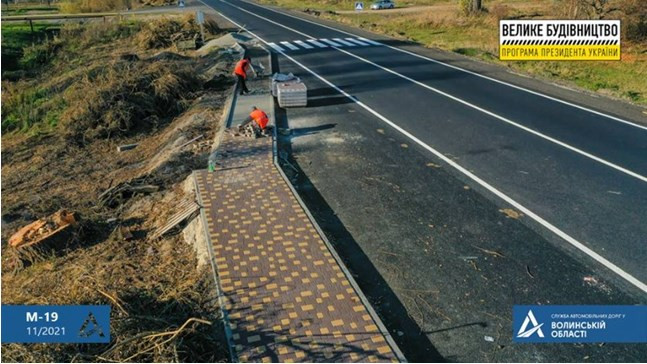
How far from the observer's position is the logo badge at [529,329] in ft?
20.8

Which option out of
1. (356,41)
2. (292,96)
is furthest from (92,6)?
(292,96)

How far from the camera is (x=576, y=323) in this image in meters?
Answer: 6.43

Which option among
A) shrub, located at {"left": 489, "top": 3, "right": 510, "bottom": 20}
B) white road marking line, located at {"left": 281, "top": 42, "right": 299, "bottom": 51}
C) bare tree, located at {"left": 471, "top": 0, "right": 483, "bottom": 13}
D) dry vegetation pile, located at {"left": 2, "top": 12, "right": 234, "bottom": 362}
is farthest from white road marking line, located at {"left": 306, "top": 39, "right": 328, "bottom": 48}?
bare tree, located at {"left": 471, "top": 0, "right": 483, "bottom": 13}

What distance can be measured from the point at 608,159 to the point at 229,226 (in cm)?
927

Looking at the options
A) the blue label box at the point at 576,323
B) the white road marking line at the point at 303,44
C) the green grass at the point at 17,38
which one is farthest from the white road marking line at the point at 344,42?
the blue label box at the point at 576,323

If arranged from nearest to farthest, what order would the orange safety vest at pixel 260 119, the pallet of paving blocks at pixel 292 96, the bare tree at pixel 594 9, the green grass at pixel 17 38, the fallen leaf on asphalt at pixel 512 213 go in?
the fallen leaf on asphalt at pixel 512 213 → the orange safety vest at pixel 260 119 → the pallet of paving blocks at pixel 292 96 → the bare tree at pixel 594 9 → the green grass at pixel 17 38

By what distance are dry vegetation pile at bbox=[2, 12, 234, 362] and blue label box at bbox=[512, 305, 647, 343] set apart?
413cm

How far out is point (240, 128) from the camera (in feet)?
43.8

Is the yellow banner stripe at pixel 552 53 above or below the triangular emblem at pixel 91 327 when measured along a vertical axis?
above

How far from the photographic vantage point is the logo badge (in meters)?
6.33

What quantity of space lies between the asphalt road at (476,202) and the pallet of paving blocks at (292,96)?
56 centimetres

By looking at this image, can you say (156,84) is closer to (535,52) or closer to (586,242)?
(586,242)

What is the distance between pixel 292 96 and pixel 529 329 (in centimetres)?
1137

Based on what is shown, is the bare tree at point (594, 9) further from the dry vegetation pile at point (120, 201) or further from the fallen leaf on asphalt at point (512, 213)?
the fallen leaf on asphalt at point (512, 213)
